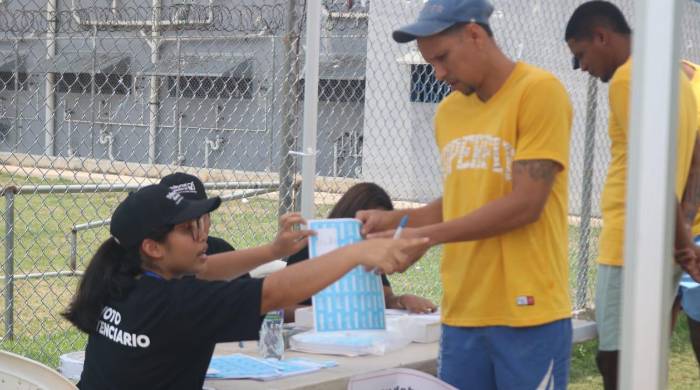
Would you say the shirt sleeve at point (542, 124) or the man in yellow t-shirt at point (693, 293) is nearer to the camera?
the shirt sleeve at point (542, 124)

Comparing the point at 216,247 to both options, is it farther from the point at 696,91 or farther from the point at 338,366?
the point at 696,91

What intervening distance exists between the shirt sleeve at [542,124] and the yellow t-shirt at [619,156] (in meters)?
0.53

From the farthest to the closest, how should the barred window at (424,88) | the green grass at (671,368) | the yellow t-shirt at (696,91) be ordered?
the barred window at (424,88)
the green grass at (671,368)
the yellow t-shirt at (696,91)

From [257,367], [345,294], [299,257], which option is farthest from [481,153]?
[299,257]

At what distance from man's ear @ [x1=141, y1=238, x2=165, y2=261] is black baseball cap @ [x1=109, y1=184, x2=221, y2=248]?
0.06 ft

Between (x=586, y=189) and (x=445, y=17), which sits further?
(x=586, y=189)

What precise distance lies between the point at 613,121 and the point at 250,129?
42.7 feet

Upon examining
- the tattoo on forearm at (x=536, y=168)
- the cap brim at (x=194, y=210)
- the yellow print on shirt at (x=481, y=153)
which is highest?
the yellow print on shirt at (x=481, y=153)

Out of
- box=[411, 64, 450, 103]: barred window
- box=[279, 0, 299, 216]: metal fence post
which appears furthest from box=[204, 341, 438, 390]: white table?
box=[411, 64, 450, 103]: barred window

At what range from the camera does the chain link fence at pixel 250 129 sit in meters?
6.09

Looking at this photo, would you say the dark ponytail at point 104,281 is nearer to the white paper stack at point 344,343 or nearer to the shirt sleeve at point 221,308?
the shirt sleeve at point 221,308

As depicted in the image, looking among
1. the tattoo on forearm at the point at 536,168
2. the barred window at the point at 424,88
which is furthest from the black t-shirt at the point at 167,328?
the barred window at the point at 424,88

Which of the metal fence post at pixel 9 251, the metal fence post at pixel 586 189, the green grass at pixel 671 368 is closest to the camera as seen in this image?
the metal fence post at pixel 9 251

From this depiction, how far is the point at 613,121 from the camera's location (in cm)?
339
